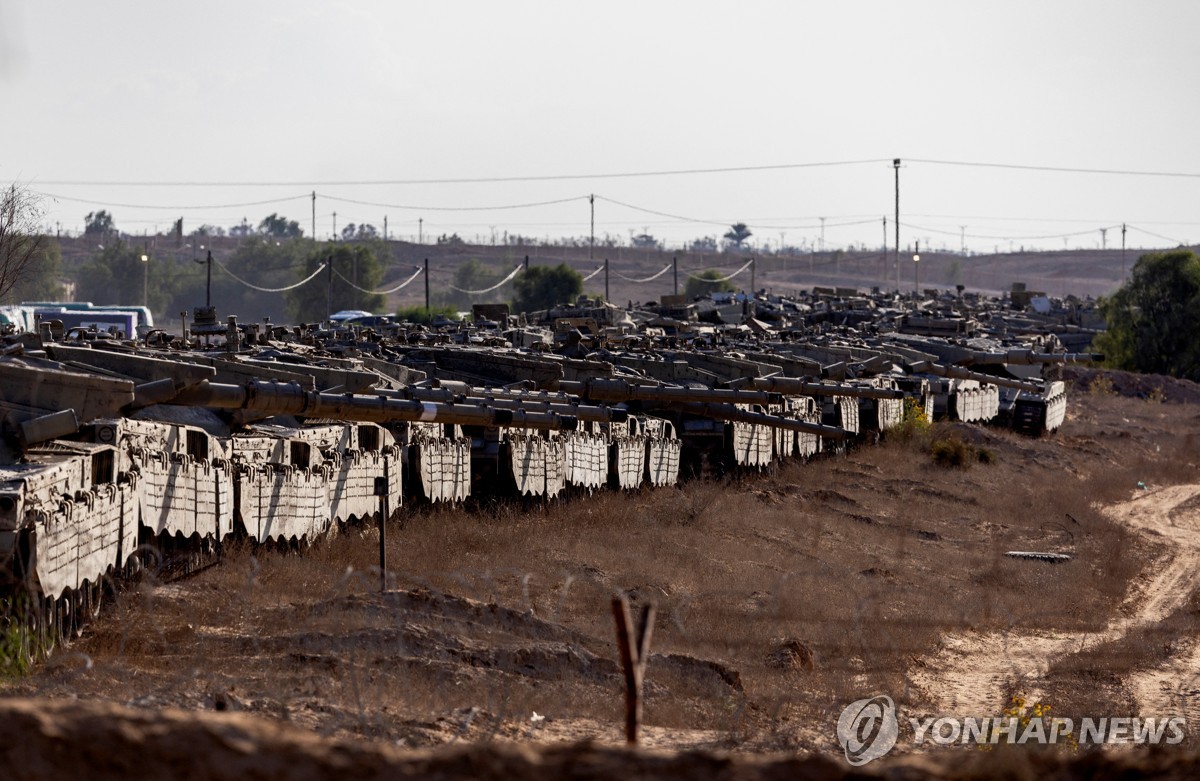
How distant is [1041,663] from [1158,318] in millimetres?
51564

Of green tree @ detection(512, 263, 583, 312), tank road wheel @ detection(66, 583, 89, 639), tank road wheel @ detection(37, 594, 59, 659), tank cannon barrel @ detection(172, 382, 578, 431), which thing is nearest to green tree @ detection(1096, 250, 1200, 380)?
green tree @ detection(512, 263, 583, 312)

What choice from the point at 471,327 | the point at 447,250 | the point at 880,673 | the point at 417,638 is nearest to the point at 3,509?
the point at 417,638

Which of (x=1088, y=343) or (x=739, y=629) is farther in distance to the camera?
(x=1088, y=343)


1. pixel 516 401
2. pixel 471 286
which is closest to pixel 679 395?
pixel 516 401

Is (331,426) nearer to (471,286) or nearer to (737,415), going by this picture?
(737,415)

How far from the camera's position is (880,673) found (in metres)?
13.8

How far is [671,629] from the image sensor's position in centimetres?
1440

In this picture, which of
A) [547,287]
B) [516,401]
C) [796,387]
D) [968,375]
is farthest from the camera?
[547,287]

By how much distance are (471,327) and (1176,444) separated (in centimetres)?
1974

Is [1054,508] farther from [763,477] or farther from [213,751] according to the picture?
[213,751]

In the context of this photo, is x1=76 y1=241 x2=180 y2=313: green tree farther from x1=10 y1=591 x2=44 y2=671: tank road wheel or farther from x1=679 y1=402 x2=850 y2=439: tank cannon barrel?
x1=10 y1=591 x2=44 y2=671: tank road wheel

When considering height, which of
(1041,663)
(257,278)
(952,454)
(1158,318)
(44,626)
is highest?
(257,278)

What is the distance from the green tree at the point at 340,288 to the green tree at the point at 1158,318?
123 feet

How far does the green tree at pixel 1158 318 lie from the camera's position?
201 feet
